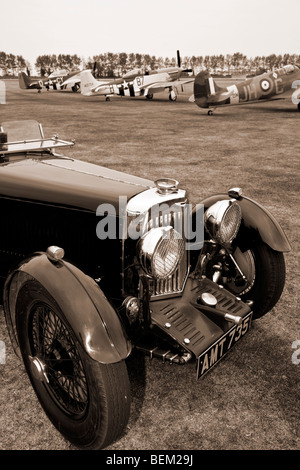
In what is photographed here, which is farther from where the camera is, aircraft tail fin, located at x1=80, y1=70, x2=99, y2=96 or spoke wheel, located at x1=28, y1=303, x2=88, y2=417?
aircraft tail fin, located at x1=80, y1=70, x2=99, y2=96

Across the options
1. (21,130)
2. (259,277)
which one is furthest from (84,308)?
(21,130)

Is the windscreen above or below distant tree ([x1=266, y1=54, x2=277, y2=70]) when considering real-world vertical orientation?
below

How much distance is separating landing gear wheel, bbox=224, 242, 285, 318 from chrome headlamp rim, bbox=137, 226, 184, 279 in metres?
0.85

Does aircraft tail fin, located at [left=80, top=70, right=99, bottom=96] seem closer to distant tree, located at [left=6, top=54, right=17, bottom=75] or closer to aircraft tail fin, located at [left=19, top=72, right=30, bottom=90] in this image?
aircraft tail fin, located at [left=19, top=72, right=30, bottom=90]

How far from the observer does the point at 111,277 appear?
8.60 feet

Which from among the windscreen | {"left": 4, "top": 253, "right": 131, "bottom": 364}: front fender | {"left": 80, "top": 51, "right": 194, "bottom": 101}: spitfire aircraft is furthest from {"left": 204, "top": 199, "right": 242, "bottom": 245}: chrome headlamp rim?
{"left": 80, "top": 51, "right": 194, "bottom": 101}: spitfire aircraft

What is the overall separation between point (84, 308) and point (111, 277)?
0.72 m

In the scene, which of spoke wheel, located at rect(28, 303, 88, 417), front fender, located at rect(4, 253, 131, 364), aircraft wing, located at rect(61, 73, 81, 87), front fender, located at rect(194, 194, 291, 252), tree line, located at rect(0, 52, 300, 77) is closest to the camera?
front fender, located at rect(4, 253, 131, 364)

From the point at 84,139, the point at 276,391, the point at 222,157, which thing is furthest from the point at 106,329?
the point at 84,139

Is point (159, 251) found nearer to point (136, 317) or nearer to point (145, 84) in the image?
point (136, 317)

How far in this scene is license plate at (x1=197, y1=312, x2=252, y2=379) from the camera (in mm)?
2170

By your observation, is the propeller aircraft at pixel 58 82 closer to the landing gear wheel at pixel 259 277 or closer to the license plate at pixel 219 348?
the landing gear wheel at pixel 259 277

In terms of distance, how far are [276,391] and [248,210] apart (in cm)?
134

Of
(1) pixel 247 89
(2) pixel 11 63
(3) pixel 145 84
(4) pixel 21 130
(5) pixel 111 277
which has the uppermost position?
(2) pixel 11 63
